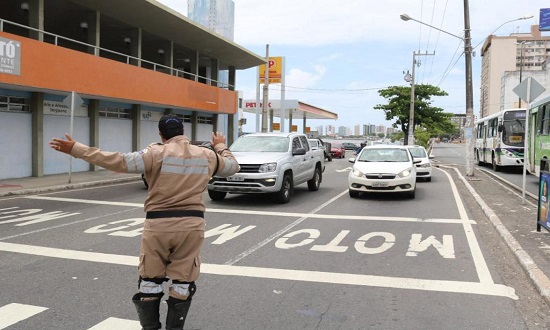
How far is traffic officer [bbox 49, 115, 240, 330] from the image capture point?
3.45 meters

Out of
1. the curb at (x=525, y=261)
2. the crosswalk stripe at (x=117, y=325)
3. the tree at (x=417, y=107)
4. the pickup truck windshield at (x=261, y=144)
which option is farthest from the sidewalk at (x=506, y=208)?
the tree at (x=417, y=107)

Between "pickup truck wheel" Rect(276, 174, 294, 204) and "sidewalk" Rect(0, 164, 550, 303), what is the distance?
4603 millimetres

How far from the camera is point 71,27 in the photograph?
23359 millimetres

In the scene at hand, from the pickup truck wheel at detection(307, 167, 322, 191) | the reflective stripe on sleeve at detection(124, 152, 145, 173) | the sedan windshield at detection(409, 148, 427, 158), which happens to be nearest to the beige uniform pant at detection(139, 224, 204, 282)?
the reflective stripe on sleeve at detection(124, 152, 145, 173)

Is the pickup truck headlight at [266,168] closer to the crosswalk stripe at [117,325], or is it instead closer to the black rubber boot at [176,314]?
the crosswalk stripe at [117,325]

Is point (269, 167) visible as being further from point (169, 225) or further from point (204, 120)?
point (204, 120)

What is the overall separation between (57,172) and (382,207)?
1334cm

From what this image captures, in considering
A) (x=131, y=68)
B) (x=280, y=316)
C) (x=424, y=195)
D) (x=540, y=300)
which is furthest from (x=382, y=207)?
(x=131, y=68)

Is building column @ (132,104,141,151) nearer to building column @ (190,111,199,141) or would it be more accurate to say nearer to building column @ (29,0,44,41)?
building column @ (190,111,199,141)

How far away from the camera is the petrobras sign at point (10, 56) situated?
542 inches

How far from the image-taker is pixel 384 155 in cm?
1408

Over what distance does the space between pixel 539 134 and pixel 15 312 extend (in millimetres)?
16149

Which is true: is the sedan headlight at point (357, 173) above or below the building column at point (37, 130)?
below

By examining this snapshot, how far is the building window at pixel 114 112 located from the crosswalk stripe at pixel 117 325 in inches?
720
